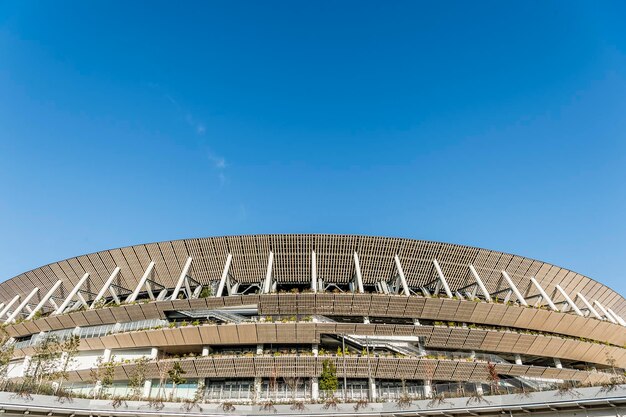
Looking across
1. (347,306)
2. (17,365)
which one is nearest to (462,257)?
(347,306)

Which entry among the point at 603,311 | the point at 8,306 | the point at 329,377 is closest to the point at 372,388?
the point at 329,377

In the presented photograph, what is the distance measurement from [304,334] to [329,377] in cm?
590

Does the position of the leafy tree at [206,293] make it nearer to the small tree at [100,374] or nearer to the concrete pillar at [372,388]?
the small tree at [100,374]

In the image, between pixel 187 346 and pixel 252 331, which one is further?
pixel 187 346

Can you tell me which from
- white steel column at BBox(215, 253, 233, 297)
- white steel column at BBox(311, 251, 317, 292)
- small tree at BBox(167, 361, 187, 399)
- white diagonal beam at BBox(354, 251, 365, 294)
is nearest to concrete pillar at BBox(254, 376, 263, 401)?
small tree at BBox(167, 361, 187, 399)

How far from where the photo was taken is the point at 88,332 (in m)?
41.8

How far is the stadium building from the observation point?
84.4 ft

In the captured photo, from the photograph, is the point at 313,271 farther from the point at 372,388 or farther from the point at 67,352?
the point at 67,352

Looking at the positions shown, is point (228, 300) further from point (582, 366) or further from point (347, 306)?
point (582, 366)

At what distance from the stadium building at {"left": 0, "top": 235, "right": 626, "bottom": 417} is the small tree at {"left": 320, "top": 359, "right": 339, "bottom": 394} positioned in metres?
0.17

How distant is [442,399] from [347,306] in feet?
51.2

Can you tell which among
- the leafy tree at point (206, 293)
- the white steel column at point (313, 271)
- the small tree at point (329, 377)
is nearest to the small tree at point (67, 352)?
the leafy tree at point (206, 293)

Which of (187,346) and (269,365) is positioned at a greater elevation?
(187,346)

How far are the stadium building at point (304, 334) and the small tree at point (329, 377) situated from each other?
168mm
